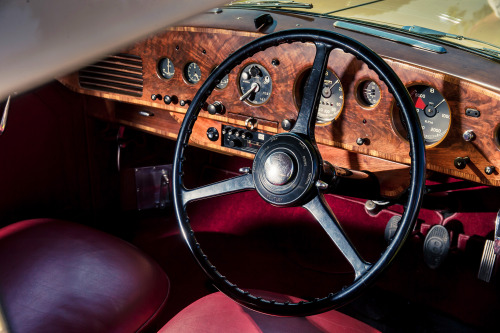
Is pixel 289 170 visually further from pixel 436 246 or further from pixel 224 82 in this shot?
pixel 436 246

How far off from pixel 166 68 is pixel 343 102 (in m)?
0.69

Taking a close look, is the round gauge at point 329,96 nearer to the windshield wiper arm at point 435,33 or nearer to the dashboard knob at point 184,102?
the windshield wiper arm at point 435,33

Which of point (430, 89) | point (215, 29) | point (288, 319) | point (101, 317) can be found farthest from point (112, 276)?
point (430, 89)

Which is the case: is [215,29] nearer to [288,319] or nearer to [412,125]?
[412,125]

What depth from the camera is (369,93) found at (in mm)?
1265

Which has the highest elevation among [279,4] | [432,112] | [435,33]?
[279,4]

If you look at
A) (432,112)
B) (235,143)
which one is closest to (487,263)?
(432,112)

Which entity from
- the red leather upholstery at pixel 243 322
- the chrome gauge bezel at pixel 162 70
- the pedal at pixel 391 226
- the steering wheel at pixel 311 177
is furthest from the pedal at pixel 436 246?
the chrome gauge bezel at pixel 162 70

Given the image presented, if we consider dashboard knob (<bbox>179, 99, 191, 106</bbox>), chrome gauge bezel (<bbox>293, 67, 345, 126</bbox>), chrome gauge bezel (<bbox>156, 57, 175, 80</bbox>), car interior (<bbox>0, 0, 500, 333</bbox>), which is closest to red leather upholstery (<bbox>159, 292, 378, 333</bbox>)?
car interior (<bbox>0, 0, 500, 333</bbox>)

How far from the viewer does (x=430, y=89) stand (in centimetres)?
116

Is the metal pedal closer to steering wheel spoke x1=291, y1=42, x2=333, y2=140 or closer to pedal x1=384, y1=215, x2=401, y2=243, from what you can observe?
pedal x1=384, y1=215, x2=401, y2=243

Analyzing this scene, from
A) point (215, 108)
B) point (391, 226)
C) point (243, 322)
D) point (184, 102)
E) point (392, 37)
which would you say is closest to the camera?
point (243, 322)

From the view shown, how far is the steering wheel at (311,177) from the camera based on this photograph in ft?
2.97

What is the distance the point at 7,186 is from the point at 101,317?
80 centimetres
